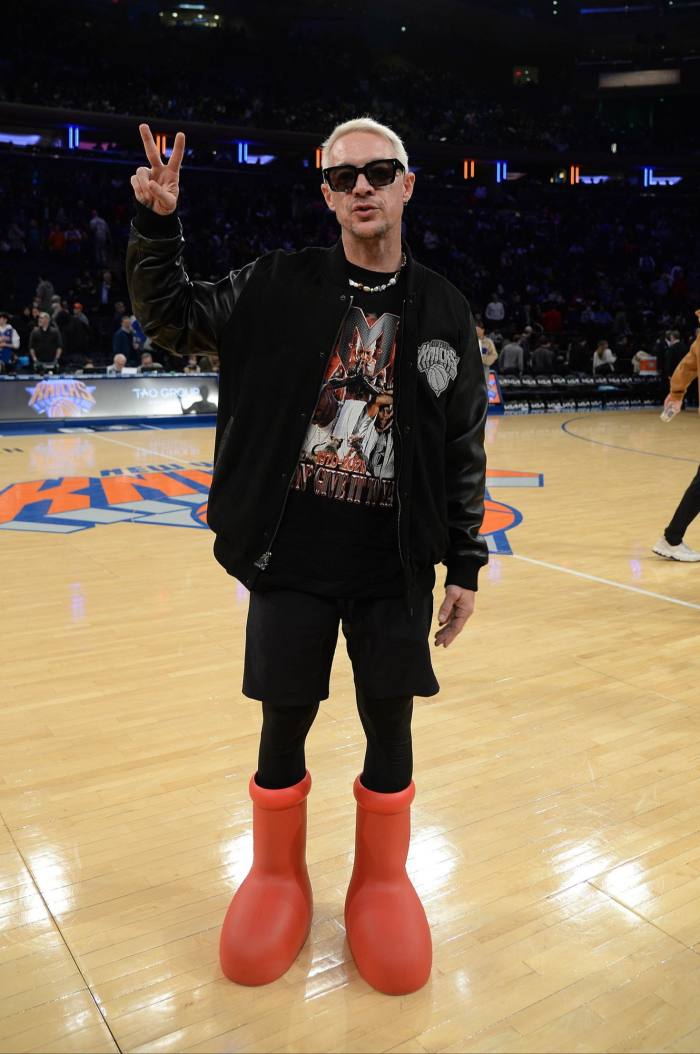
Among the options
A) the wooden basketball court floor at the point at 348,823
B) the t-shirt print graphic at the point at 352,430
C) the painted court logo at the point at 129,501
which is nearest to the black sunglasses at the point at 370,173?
the t-shirt print graphic at the point at 352,430

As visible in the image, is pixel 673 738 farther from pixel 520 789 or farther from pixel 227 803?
pixel 227 803

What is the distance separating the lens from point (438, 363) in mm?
2031

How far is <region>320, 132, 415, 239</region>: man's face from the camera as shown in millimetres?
1941

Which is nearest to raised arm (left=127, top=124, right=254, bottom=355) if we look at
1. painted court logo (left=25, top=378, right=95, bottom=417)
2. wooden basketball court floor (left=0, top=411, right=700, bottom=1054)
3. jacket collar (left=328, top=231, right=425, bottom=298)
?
jacket collar (left=328, top=231, right=425, bottom=298)

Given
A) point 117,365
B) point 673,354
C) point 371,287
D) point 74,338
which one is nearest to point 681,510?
point 371,287

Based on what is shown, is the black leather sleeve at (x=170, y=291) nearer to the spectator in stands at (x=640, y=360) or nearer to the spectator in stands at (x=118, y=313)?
the spectator in stands at (x=118, y=313)

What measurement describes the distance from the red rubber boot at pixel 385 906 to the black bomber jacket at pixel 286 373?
54cm

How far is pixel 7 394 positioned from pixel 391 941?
12276mm

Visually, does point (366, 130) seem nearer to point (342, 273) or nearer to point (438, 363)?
point (342, 273)

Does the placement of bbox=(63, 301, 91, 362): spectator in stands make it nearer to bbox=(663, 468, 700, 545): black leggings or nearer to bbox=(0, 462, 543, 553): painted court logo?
bbox=(0, 462, 543, 553): painted court logo

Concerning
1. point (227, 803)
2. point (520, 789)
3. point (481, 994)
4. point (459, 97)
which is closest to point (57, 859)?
point (227, 803)

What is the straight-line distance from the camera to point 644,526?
7262mm

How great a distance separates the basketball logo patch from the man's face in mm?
258

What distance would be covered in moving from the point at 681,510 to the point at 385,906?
4.57 m
